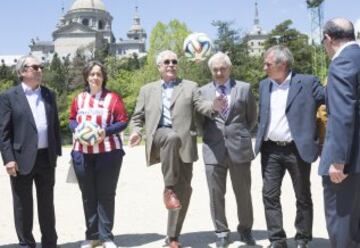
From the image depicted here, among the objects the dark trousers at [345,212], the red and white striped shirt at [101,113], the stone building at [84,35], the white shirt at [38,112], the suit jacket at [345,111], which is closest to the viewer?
the suit jacket at [345,111]

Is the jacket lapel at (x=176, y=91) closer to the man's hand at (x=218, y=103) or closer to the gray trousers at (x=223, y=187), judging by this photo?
the man's hand at (x=218, y=103)

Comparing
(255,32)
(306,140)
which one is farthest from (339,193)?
(255,32)

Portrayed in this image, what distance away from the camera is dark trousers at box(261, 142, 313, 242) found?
18.6 feet

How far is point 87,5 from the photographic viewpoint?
464 ft

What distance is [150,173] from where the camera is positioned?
513 inches

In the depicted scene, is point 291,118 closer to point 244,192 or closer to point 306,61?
point 244,192

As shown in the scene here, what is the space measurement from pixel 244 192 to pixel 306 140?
3.58 ft

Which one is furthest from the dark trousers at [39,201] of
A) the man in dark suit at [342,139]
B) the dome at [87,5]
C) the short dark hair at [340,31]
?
the dome at [87,5]

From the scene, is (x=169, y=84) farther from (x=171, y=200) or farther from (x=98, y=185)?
(x=98, y=185)

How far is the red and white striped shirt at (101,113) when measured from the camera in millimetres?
5949

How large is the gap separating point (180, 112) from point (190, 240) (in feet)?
5.76

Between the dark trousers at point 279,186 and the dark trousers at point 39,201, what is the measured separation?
2.53 m

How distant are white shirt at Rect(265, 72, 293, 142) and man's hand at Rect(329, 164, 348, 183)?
1.52 meters

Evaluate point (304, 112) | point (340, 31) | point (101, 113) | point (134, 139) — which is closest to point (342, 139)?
point (340, 31)
